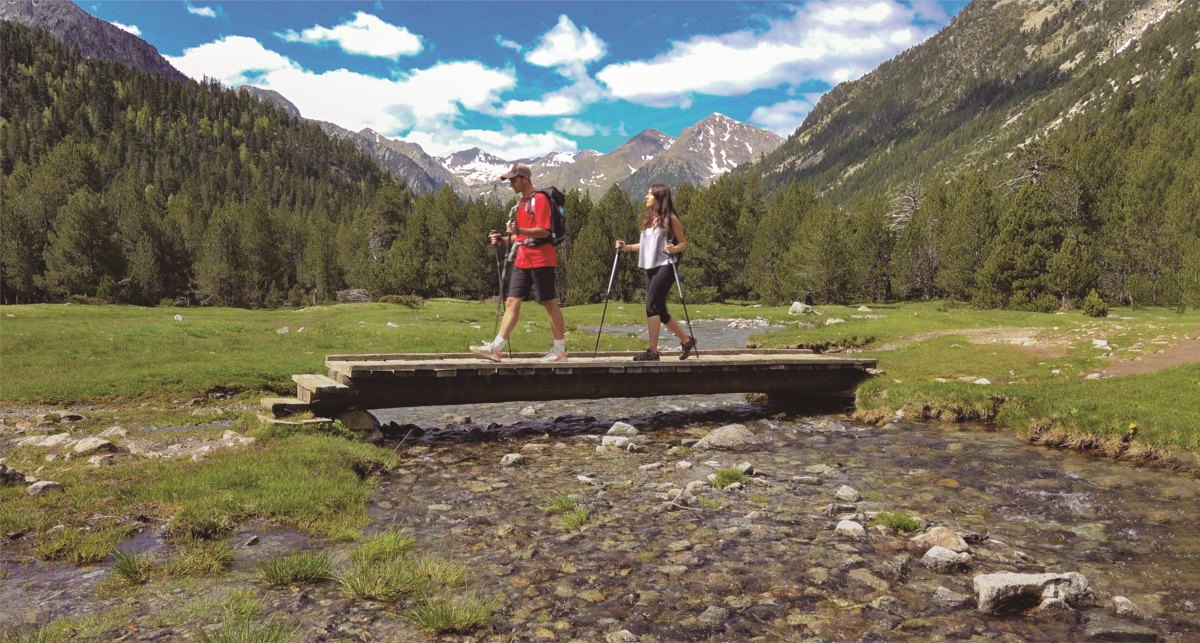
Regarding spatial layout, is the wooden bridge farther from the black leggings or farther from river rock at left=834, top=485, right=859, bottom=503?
river rock at left=834, top=485, right=859, bottom=503

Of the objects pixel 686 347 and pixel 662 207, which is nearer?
pixel 662 207

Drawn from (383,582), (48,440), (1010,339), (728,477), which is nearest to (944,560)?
(728,477)

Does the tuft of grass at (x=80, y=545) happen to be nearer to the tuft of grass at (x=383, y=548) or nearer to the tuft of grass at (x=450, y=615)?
the tuft of grass at (x=383, y=548)

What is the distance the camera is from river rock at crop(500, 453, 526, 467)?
11.8 metres

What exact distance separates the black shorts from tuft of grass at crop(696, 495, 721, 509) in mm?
5779

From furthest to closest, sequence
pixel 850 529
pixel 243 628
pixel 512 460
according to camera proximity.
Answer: pixel 512 460, pixel 850 529, pixel 243 628

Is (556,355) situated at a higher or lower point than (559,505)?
higher

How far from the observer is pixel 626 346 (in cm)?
3331

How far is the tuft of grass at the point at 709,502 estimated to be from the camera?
8.92m

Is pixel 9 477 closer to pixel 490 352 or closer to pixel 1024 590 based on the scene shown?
pixel 490 352

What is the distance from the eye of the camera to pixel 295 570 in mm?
6207

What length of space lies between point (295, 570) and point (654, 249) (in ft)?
33.3

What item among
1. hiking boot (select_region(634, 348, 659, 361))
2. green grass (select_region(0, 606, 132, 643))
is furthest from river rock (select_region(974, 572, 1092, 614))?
hiking boot (select_region(634, 348, 659, 361))

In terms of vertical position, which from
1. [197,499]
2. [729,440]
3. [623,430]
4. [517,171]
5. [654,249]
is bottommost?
[623,430]
